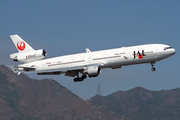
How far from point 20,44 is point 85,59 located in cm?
2188

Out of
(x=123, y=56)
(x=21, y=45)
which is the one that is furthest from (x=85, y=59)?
(x=21, y=45)

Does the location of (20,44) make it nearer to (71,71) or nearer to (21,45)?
(21,45)

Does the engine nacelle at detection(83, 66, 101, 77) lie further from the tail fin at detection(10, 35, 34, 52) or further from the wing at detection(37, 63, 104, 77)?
the tail fin at detection(10, 35, 34, 52)

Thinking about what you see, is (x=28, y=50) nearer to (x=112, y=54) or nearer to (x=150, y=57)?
(x=112, y=54)

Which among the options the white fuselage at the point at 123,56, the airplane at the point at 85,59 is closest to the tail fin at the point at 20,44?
the airplane at the point at 85,59

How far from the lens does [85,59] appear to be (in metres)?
88.4

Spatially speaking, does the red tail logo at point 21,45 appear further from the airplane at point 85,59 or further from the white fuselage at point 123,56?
the white fuselage at point 123,56

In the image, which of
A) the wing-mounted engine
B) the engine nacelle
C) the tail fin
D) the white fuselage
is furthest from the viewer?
the tail fin

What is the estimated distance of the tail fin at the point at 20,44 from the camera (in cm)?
9875

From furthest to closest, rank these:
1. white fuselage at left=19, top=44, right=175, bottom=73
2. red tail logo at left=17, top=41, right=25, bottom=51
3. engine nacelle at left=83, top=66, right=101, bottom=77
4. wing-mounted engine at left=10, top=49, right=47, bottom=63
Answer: red tail logo at left=17, top=41, right=25, bottom=51 → wing-mounted engine at left=10, top=49, right=47, bottom=63 → engine nacelle at left=83, top=66, right=101, bottom=77 → white fuselage at left=19, top=44, right=175, bottom=73

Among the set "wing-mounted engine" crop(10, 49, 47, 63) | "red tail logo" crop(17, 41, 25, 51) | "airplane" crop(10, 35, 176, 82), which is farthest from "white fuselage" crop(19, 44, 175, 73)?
"red tail logo" crop(17, 41, 25, 51)

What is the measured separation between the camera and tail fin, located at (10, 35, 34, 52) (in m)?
98.8

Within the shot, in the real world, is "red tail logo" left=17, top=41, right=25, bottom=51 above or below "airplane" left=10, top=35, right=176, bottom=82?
above

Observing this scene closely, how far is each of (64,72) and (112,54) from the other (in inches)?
589
